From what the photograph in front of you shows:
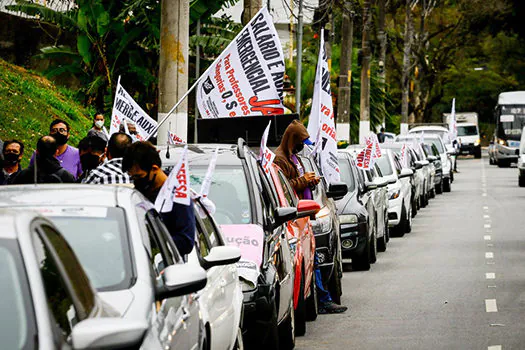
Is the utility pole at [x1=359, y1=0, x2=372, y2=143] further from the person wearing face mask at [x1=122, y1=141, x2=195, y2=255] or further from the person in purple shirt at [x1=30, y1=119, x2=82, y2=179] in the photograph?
the person wearing face mask at [x1=122, y1=141, x2=195, y2=255]

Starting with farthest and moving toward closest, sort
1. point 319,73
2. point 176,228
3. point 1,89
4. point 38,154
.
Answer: point 1,89 → point 319,73 → point 38,154 → point 176,228

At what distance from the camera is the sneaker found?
13.3m

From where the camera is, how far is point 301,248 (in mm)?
11523

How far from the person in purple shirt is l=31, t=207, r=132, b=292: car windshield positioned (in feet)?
24.4

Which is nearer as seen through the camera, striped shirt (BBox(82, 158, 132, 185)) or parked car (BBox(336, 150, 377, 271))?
striped shirt (BBox(82, 158, 132, 185))

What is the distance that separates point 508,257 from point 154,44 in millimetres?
11409

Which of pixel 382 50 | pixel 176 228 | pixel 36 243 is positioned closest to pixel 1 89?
pixel 176 228

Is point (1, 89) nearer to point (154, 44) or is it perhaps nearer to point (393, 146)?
point (154, 44)

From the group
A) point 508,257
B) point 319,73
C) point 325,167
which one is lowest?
point 508,257

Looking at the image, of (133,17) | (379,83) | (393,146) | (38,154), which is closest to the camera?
(38,154)

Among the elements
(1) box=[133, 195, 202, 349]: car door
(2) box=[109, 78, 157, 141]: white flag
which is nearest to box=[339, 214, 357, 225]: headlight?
(2) box=[109, 78, 157, 141]: white flag

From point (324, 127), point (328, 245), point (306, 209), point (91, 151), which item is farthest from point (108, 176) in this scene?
point (324, 127)

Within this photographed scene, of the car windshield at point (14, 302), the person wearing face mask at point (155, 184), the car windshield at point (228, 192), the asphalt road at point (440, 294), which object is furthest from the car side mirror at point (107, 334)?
the asphalt road at point (440, 294)

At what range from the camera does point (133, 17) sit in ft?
91.2
